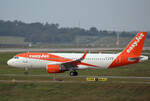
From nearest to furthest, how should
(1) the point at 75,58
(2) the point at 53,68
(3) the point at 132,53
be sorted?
(2) the point at 53,68 → (1) the point at 75,58 → (3) the point at 132,53

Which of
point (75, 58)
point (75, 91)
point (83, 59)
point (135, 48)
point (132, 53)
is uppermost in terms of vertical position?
point (135, 48)

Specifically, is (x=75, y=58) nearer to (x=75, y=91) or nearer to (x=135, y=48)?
(x=135, y=48)

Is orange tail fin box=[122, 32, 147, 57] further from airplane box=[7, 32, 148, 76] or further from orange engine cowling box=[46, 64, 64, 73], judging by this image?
orange engine cowling box=[46, 64, 64, 73]

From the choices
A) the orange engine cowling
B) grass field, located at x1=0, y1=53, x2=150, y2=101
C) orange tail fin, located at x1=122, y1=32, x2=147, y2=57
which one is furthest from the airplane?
grass field, located at x1=0, y1=53, x2=150, y2=101

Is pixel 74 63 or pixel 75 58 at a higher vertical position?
pixel 75 58

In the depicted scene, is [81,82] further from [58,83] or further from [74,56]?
[74,56]

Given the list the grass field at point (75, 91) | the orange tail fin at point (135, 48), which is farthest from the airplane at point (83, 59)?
the grass field at point (75, 91)

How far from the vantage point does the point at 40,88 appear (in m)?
41.4

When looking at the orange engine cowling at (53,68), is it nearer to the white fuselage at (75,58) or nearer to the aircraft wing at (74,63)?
the aircraft wing at (74,63)

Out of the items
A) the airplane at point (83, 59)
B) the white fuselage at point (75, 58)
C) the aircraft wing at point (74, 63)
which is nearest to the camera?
the aircraft wing at point (74, 63)

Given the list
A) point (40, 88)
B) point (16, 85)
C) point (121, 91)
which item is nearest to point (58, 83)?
point (40, 88)

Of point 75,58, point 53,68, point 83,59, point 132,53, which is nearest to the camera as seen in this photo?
point 53,68

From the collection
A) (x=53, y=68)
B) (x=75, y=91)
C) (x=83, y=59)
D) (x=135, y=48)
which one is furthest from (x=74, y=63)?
(x=75, y=91)

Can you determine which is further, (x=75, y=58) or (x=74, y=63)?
(x=75, y=58)
